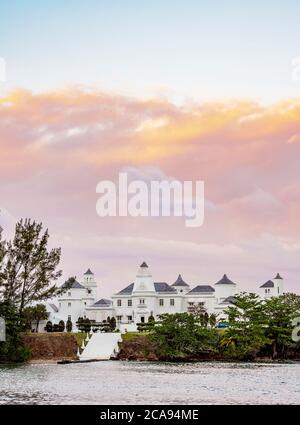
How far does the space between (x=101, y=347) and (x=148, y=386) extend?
29.8 m

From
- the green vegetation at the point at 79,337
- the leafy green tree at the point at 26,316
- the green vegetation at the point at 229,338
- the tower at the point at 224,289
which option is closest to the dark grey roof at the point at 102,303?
the tower at the point at 224,289

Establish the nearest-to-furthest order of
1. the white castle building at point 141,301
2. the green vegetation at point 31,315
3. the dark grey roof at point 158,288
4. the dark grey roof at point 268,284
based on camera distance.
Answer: the green vegetation at point 31,315 → the white castle building at point 141,301 → the dark grey roof at point 158,288 → the dark grey roof at point 268,284

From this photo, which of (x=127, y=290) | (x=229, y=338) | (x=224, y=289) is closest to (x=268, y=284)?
(x=224, y=289)

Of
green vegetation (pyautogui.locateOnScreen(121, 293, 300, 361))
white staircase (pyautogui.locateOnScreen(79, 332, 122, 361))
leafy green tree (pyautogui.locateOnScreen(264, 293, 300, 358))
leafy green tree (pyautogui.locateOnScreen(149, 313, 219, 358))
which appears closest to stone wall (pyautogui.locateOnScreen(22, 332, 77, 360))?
white staircase (pyautogui.locateOnScreen(79, 332, 122, 361))

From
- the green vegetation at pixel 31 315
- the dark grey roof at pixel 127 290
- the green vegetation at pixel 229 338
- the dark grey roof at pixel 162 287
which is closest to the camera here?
the green vegetation at pixel 229 338

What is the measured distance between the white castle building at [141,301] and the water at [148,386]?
164 feet

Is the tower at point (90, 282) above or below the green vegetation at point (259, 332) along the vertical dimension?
above

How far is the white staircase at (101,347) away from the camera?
58.1 metres

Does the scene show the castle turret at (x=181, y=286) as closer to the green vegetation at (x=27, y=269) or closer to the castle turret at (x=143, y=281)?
the castle turret at (x=143, y=281)

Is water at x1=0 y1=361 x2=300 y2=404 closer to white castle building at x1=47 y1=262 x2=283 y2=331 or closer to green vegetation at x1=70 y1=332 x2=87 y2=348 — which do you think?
green vegetation at x1=70 y1=332 x2=87 y2=348

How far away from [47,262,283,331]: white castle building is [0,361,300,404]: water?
49856 mm

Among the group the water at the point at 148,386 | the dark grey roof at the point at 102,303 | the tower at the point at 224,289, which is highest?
the tower at the point at 224,289

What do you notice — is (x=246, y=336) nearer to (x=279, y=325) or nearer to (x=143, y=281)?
(x=279, y=325)
